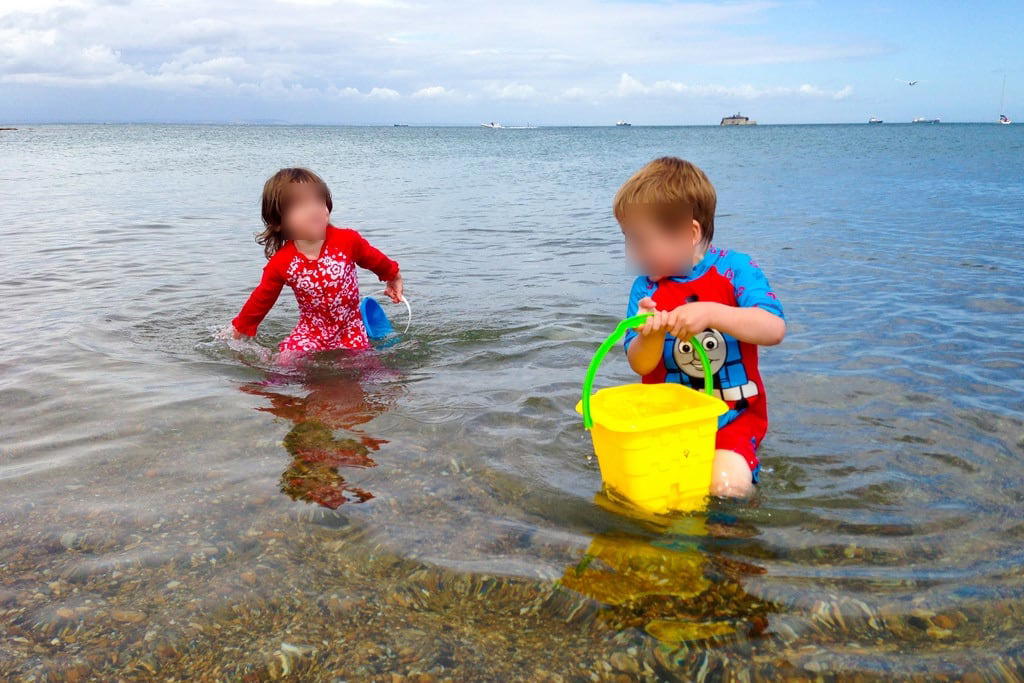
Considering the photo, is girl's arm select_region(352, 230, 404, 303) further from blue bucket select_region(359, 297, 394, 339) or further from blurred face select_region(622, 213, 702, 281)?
blurred face select_region(622, 213, 702, 281)

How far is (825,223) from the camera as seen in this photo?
41.9ft

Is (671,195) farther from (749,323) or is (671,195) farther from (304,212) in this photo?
(304,212)

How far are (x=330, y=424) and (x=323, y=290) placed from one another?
5.67 feet

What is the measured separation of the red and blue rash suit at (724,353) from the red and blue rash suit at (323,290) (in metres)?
2.91

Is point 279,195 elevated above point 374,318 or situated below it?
above

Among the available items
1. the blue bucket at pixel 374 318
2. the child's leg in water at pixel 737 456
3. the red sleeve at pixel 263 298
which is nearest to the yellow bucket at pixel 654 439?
the child's leg in water at pixel 737 456

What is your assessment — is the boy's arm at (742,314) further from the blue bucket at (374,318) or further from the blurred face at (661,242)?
the blue bucket at (374,318)

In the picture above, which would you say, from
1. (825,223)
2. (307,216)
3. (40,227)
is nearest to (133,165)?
(40,227)

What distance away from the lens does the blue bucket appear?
6500 millimetres

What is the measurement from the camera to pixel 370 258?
605 cm

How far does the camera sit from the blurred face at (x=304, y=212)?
553cm

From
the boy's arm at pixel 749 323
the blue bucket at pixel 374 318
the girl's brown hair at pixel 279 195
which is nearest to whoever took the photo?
the boy's arm at pixel 749 323

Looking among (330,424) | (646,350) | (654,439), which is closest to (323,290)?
(330,424)

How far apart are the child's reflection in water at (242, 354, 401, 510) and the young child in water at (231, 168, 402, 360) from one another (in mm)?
387
